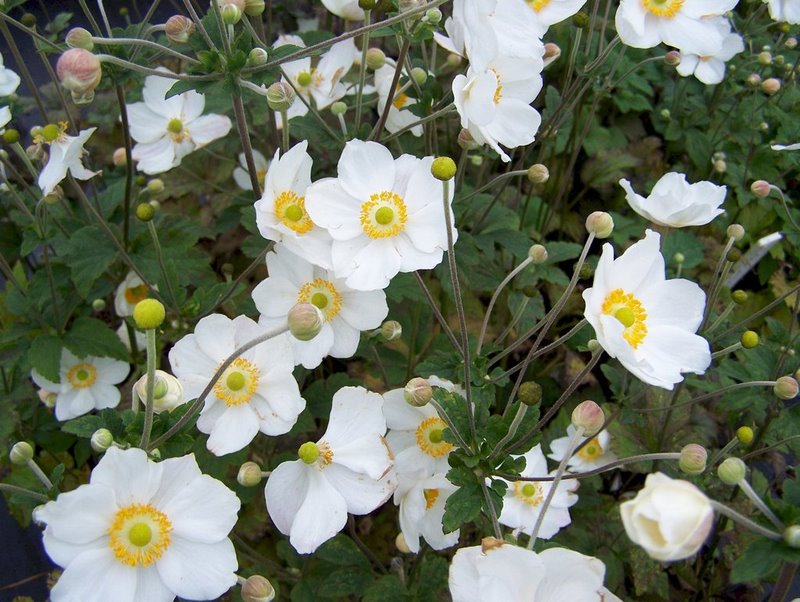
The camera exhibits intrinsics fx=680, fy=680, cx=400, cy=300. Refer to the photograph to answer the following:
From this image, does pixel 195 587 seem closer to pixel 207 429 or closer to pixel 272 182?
pixel 207 429

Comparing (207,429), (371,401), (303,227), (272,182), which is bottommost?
(207,429)

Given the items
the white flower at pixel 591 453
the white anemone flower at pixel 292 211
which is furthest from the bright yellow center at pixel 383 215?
the white flower at pixel 591 453

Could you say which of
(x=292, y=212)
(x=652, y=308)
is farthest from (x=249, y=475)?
(x=652, y=308)

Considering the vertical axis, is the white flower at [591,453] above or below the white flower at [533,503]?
below

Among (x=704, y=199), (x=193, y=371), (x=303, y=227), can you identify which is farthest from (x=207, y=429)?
(x=704, y=199)

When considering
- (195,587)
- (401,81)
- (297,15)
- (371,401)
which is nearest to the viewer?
(195,587)

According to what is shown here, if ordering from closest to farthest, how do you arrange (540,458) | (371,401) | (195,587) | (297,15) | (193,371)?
1. (195,587)
2. (371,401)
3. (193,371)
4. (540,458)
5. (297,15)

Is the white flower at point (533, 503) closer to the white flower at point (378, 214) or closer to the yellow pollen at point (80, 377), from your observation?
the white flower at point (378, 214)

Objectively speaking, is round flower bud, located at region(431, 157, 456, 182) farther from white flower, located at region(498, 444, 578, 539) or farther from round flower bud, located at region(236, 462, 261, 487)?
white flower, located at region(498, 444, 578, 539)

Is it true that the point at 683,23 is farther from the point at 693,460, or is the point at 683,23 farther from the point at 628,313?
the point at 693,460
